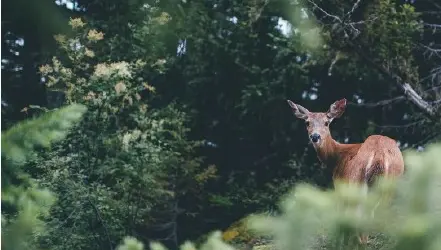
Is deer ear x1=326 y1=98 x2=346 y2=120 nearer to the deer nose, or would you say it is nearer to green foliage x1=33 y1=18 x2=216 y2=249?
the deer nose

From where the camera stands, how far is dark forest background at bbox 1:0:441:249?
666 cm

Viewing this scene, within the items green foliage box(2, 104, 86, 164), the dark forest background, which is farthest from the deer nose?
green foliage box(2, 104, 86, 164)

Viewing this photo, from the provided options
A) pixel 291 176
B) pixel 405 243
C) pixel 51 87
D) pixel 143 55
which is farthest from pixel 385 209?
pixel 291 176

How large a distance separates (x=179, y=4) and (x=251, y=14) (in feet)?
3.11

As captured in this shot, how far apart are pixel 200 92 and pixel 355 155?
4.10 metres

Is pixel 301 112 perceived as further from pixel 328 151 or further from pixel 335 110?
pixel 328 151

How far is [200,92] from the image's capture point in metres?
9.08

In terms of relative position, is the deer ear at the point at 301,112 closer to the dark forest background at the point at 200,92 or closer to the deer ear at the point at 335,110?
the deer ear at the point at 335,110

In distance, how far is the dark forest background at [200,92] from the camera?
666 centimetres

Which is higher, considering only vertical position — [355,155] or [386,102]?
[386,102]

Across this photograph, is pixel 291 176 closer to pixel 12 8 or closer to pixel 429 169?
pixel 12 8

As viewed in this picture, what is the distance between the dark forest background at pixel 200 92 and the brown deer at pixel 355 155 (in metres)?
1.75

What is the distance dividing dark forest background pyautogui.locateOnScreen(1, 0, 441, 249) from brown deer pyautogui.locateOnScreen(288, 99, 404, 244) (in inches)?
68.9

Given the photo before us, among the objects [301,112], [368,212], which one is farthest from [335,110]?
[368,212]
